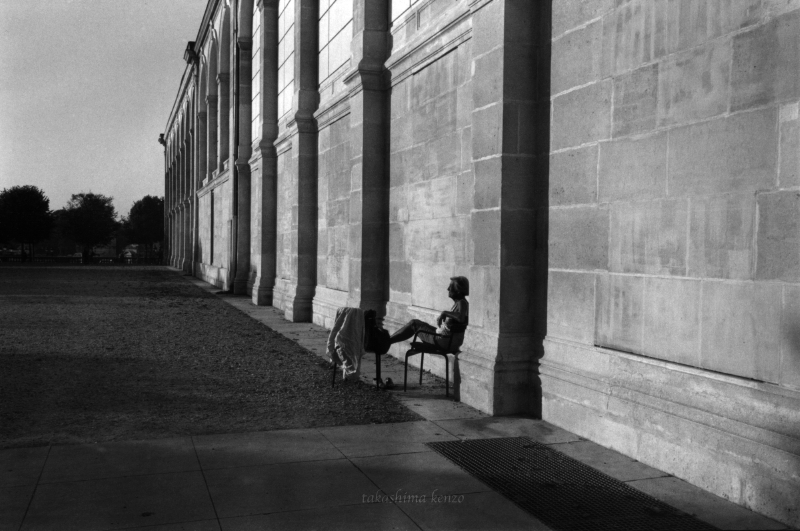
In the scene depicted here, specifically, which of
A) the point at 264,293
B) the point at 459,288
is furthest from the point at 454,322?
the point at 264,293

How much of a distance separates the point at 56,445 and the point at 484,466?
140 inches

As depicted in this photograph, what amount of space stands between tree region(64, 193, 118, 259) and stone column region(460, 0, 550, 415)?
98903 mm

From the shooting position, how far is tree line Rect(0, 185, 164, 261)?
8450 centimetres

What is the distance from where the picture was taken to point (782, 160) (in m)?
4.61

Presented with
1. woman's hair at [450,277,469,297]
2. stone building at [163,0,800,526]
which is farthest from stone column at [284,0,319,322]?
woman's hair at [450,277,469,297]

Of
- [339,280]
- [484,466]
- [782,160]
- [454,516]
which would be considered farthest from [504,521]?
[339,280]

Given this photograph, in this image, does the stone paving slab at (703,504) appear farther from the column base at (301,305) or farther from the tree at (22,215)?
the tree at (22,215)

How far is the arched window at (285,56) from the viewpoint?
19328 millimetres

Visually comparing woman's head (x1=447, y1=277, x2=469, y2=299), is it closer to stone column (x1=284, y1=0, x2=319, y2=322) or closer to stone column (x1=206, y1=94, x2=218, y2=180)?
stone column (x1=284, y1=0, x2=319, y2=322)

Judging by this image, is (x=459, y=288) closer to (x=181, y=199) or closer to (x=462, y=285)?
(x=462, y=285)

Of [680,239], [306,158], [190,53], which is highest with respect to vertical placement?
[190,53]

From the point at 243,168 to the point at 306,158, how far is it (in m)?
9.48

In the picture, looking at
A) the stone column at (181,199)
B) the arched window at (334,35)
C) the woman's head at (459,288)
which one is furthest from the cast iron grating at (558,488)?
the stone column at (181,199)

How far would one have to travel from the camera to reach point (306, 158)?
16.9 meters
